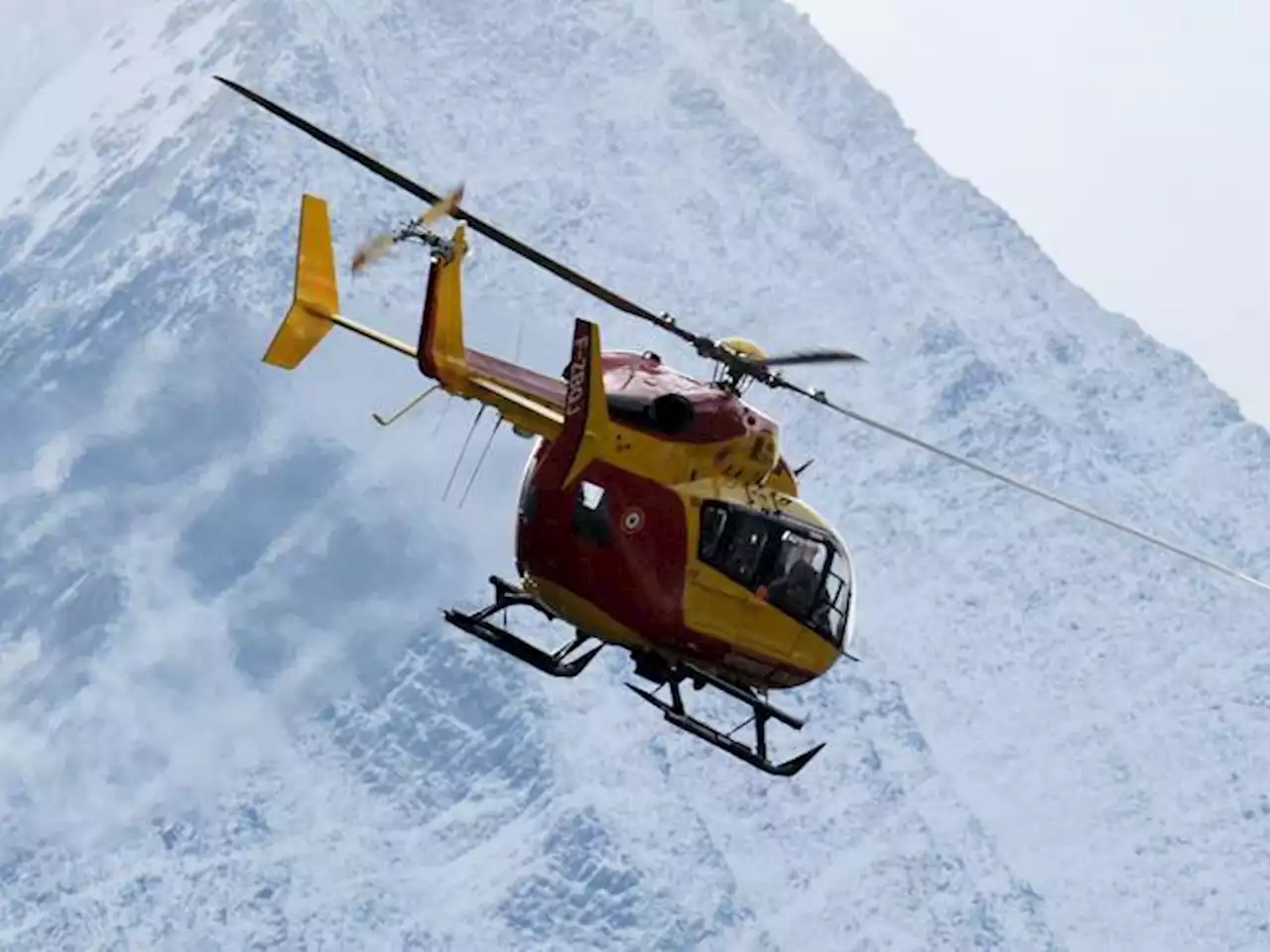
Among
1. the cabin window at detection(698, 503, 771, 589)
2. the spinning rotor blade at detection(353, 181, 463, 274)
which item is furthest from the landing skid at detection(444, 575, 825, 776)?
the spinning rotor blade at detection(353, 181, 463, 274)

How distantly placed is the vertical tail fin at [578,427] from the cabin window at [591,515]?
7.1 inches

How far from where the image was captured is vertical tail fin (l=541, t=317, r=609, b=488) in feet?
107

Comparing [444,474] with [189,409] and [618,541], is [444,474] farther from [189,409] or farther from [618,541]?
[618,541]

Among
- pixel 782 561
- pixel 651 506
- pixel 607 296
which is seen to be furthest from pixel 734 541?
pixel 607 296

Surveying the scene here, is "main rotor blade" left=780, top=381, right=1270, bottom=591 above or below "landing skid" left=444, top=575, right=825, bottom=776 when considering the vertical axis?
above

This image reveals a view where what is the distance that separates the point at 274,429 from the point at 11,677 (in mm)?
21063

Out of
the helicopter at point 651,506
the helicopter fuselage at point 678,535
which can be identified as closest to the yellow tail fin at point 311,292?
the helicopter at point 651,506

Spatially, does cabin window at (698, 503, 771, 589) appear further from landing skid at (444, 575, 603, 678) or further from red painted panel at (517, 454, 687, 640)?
landing skid at (444, 575, 603, 678)

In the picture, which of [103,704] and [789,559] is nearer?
[789,559]

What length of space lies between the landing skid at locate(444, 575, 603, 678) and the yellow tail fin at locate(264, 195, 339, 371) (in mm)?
3191

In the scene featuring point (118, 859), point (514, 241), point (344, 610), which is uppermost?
point (514, 241)

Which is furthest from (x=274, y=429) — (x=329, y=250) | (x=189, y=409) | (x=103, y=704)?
(x=329, y=250)

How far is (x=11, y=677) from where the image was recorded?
649 feet

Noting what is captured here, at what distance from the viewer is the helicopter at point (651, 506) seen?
108 ft
